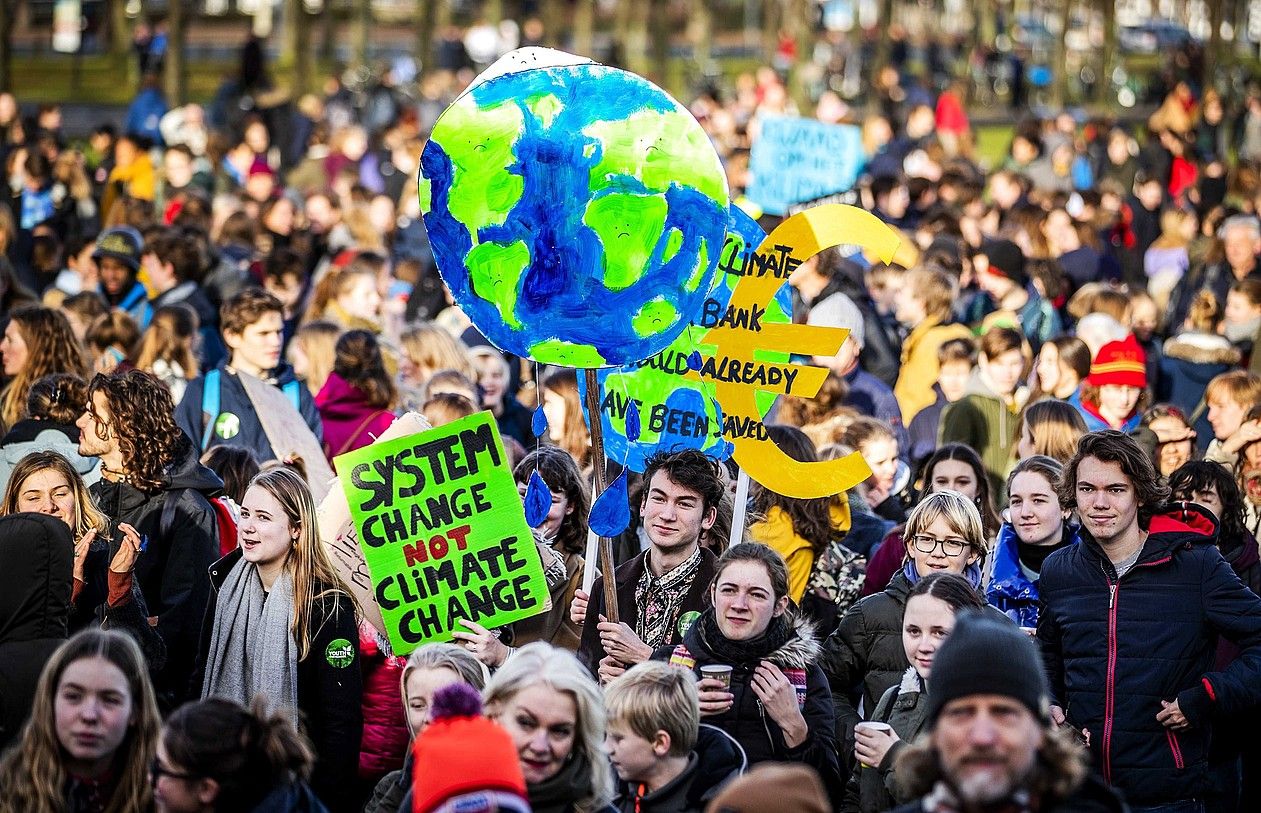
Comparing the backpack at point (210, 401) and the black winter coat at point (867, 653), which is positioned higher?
the backpack at point (210, 401)

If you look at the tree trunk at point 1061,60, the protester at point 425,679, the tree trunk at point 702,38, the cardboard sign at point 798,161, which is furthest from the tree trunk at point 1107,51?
the protester at point 425,679

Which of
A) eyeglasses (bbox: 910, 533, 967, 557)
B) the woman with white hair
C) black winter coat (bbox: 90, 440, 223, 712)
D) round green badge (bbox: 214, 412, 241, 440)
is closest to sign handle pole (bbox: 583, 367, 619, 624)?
A: eyeglasses (bbox: 910, 533, 967, 557)

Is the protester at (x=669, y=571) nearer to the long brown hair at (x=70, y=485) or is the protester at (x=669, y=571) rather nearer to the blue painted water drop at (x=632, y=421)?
the blue painted water drop at (x=632, y=421)

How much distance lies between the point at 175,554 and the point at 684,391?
6.69ft

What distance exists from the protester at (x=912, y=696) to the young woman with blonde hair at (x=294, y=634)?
1.70 m

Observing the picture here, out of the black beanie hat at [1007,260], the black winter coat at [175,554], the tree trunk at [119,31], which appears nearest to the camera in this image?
the black winter coat at [175,554]

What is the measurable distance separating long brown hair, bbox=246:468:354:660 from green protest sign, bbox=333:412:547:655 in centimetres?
23

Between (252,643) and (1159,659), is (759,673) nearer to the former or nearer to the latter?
(1159,659)

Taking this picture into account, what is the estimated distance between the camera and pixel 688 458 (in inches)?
274

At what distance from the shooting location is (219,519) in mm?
7805

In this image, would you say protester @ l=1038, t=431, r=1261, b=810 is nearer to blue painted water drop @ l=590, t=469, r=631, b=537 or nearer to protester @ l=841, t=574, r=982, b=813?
protester @ l=841, t=574, r=982, b=813

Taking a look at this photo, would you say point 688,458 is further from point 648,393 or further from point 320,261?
point 320,261

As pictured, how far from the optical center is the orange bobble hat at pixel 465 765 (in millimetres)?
4391

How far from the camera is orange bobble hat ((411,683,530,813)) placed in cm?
439
